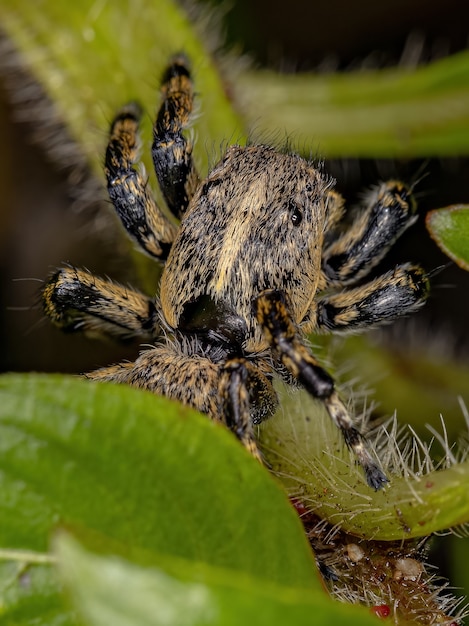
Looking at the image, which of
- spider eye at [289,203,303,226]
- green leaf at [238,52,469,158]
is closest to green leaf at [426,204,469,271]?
spider eye at [289,203,303,226]

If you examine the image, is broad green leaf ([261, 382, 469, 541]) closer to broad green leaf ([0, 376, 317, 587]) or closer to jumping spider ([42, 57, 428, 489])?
jumping spider ([42, 57, 428, 489])

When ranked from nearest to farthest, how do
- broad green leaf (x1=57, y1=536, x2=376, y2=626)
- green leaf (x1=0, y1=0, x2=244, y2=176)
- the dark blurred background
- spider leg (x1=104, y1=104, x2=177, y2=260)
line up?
broad green leaf (x1=57, y1=536, x2=376, y2=626) < spider leg (x1=104, y1=104, x2=177, y2=260) < green leaf (x1=0, y1=0, x2=244, y2=176) < the dark blurred background

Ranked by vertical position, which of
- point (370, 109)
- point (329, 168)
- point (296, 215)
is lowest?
point (296, 215)

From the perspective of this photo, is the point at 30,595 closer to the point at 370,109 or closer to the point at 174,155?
the point at 174,155

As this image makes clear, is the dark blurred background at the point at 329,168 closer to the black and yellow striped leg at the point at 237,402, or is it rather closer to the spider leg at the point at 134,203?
the spider leg at the point at 134,203

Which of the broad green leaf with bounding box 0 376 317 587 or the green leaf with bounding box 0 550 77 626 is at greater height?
the broad green leaf with bounding box 0 376 317 587

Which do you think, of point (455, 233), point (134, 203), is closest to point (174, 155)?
point (134, 203)
